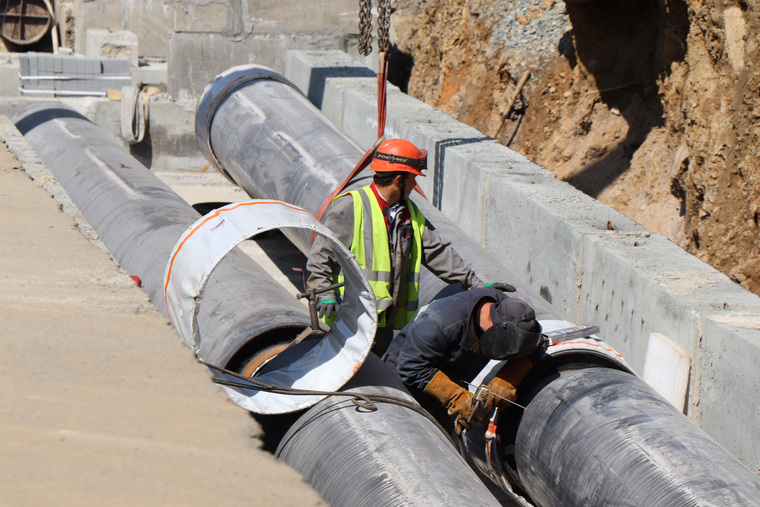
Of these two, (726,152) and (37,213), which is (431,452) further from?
(726,152)

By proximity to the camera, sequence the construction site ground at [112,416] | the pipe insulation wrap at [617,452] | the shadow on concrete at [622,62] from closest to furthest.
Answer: the construction site ground at [112,416] < the pipe insulation wrap at [617,452] < the shadow on concrete at [622,62]

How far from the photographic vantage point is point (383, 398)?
12.2 ft

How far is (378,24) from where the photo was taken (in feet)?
20.6

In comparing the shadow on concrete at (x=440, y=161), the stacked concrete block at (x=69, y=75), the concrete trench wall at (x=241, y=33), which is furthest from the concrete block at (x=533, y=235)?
the stacked concrete block at (x=69, y=75)

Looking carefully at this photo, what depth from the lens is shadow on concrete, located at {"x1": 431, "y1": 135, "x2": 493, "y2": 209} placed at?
698 cm

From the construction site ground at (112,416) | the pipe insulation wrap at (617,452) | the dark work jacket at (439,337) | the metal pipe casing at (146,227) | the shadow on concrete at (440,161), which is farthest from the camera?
the shadow on concrete at (440,161)

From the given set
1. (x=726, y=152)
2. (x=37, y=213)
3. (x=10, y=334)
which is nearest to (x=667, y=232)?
(x=726, y=152)

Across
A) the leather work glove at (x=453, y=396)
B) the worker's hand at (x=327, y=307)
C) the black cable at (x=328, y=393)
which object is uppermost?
the worker's hand at (x=327, y=307)

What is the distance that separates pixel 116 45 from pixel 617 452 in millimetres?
16045

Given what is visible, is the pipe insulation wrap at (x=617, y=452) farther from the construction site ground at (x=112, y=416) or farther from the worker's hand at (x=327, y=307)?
the construction site ground at (x=112, y=416)

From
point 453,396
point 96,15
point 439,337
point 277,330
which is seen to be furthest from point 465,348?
point 96,15

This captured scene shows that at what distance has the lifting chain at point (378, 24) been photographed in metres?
6.17

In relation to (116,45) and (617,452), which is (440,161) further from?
(116,45)

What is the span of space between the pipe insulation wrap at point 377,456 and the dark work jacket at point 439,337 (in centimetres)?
27
